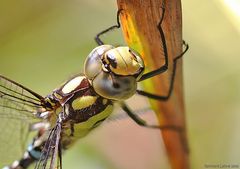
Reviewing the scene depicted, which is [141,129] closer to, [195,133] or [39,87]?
[195,133]

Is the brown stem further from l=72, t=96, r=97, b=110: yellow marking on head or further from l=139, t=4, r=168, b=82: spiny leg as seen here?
l=72, t=96, r=97, b=110: yellow marking on head

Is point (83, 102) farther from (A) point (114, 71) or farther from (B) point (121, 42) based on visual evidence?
(B) point (121, 42)

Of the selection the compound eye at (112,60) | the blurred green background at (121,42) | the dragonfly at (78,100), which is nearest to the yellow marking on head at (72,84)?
the dragonfly at (78,100)

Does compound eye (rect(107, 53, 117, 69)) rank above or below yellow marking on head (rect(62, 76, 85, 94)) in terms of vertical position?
above

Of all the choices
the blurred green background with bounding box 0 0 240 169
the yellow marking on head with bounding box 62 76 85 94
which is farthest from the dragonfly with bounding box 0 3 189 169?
the blurred green background with bounding box 0 0 240 169

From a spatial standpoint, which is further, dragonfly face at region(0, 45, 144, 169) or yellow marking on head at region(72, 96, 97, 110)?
→ yellow marking on head at region(72, 96, 97, 110)

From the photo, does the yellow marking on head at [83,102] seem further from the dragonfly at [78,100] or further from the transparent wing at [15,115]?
the transparent wing at [15,115]

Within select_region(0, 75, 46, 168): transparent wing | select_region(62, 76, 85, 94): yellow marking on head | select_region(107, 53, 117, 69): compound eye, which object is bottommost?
select_region(0, 75, 46, 168): transparent wing

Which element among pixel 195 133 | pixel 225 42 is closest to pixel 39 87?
pixel 195 133
